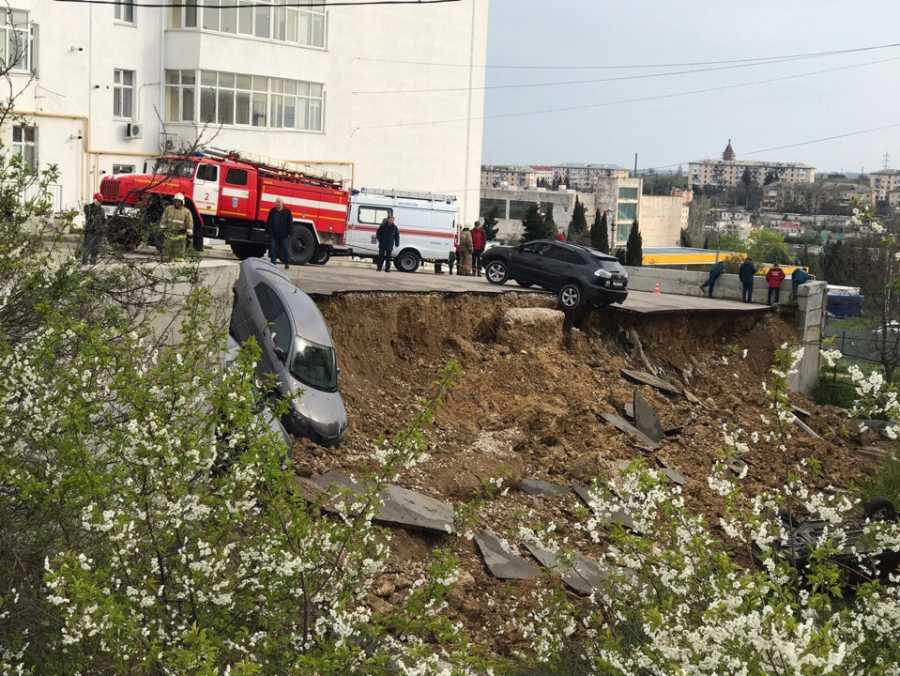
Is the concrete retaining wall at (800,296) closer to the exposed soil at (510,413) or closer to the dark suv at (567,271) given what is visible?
A: the exposed soil at (510,413)

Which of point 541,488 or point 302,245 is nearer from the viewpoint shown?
point 541,488

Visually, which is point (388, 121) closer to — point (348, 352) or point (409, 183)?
point (409, 183)

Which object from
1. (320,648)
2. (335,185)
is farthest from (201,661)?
(335,185)

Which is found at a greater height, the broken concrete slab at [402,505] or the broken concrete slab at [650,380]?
the broken concrete slab at [402,505]

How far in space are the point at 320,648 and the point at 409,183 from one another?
44243 millimetres

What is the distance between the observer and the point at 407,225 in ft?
115

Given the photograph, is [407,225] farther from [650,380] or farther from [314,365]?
[314,365]

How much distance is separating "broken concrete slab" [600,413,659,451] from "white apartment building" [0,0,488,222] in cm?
1443

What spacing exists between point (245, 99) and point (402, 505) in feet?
98.2

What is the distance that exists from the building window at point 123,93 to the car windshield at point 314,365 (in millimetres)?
25860

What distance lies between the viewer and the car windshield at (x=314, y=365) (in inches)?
703

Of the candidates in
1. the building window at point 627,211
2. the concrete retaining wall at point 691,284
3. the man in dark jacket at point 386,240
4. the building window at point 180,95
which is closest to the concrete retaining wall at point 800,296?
the concrete retaining wall at point 691,284

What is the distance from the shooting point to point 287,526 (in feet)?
26.0

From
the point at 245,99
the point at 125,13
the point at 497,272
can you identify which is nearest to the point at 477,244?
the point at 497,272
